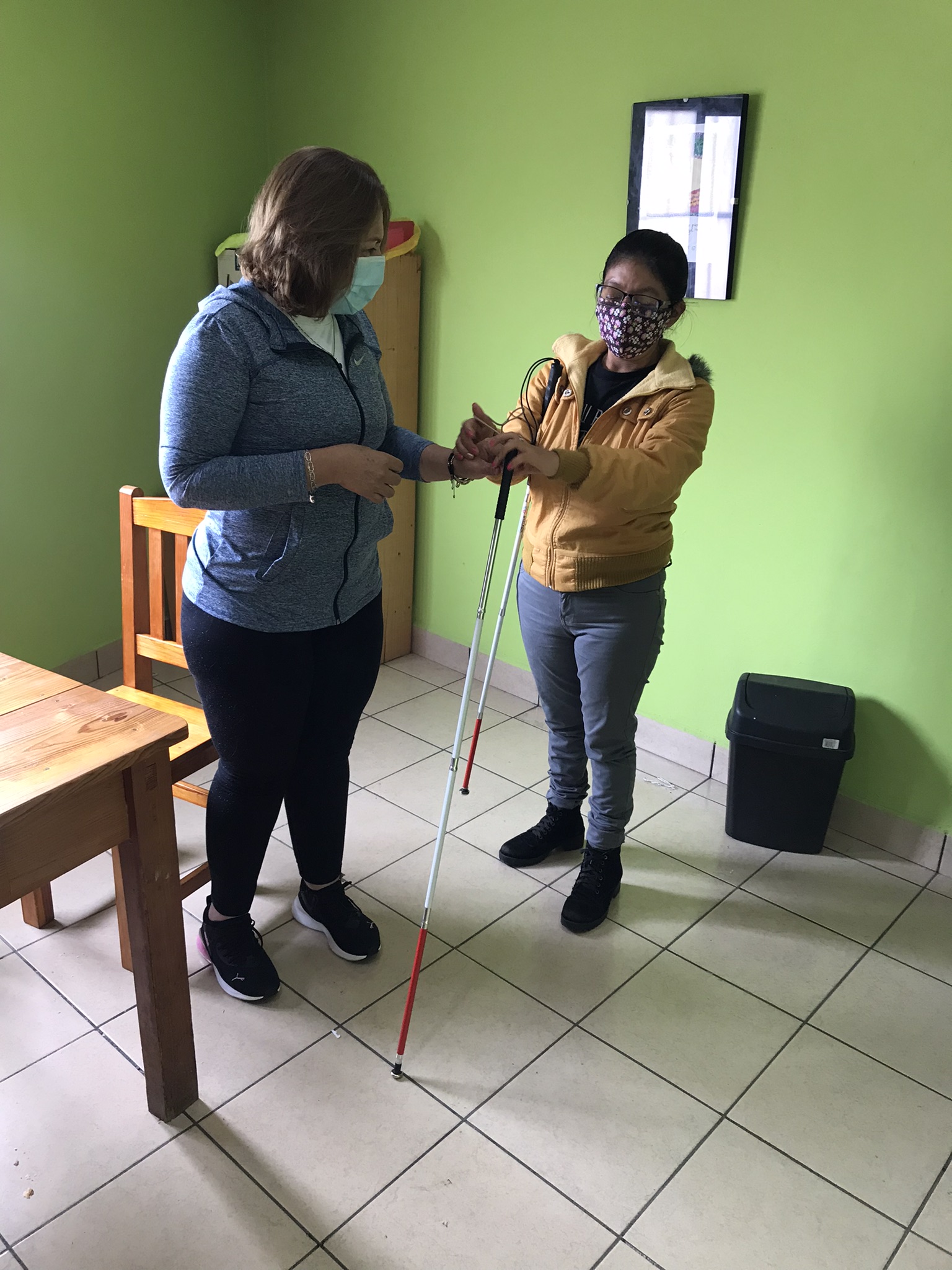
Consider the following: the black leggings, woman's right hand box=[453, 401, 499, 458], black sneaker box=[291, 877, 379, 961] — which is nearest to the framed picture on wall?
woman's right hand box=[453, 401, 499, 458]

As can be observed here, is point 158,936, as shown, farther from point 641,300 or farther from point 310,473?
point 641,300

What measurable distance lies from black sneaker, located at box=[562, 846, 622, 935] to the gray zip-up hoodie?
3.04 ft

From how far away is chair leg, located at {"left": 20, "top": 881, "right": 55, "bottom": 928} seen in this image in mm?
2186

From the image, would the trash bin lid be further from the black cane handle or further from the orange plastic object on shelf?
the orange plastic object on shelf

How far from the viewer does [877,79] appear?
89.6 inches

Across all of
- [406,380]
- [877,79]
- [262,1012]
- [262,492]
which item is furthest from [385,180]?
A: [262,1012]

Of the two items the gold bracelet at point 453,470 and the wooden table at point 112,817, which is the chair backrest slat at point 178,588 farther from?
the gold bracelet at point 453,470

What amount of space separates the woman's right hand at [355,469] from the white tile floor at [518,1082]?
1095 millimetres

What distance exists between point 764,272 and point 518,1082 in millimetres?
2070

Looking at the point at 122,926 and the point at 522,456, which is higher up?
the point at 522,456

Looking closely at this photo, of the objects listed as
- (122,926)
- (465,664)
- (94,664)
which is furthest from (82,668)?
(122,926)

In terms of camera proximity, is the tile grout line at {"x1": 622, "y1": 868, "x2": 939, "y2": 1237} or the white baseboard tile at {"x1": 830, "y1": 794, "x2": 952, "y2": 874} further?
the white baseboard tile at {"x1": 830, "y1": 794, "x2": 952, "y2": 874}

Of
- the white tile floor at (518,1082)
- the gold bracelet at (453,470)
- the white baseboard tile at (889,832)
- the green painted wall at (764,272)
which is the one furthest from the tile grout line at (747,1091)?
the gold bracelet at (453,470)

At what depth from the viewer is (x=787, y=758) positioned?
2.57m
